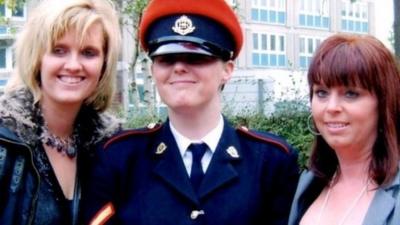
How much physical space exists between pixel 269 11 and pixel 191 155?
99.0 ft

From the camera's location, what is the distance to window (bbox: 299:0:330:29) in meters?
34.2

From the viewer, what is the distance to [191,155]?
9.93 ft

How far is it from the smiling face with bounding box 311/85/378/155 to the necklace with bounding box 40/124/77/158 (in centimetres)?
137

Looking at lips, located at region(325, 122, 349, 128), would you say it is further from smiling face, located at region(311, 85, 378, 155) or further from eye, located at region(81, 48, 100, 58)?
eye, located at region(81, 48, 100, 58)

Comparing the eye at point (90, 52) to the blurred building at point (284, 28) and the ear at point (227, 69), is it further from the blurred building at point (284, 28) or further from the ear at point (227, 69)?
the blurred building at point (284, 28)

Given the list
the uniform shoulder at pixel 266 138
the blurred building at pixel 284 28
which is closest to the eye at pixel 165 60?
the uniform shoulder at pixel 266 138

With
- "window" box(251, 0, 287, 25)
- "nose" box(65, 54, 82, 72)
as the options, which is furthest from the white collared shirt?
"window" box(251, 0, 287, 25)

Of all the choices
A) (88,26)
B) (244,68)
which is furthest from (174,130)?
(244,68)

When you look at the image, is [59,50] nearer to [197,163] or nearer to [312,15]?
[197,163]

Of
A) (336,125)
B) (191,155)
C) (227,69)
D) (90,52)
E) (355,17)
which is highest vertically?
(355,17)

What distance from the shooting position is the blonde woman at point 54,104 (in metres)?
3.20

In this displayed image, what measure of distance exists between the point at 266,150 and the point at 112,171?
2.28 feet

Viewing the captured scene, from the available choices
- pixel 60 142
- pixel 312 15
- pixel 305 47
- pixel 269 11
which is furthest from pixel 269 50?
pixel 60 142

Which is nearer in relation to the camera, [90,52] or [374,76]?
[374,76]
